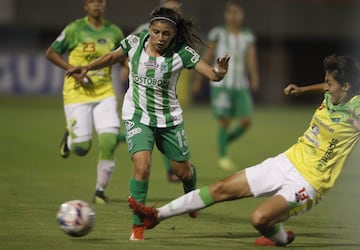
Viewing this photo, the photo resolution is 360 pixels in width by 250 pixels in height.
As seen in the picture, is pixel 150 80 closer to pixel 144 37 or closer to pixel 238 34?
pixel 144 37

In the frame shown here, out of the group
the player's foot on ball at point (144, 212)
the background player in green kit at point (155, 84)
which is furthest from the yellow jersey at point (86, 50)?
the player's foot on ball at point (144, 212)

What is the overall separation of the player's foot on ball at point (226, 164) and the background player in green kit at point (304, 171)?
719 centimetres

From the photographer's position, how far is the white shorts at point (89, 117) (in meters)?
11.4

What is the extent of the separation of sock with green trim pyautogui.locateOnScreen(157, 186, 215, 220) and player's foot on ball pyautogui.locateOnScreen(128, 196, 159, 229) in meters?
0.05

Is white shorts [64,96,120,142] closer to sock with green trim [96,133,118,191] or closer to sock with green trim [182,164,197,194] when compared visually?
sock with green trim [96,133,118,191]

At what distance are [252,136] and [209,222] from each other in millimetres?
11954

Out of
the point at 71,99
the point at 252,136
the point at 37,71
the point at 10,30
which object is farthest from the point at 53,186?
the point at 10,30

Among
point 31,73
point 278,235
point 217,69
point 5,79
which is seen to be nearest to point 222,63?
point 217,69

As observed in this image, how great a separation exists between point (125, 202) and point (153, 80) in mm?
2660

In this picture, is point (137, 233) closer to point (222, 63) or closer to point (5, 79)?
point (222, 63)

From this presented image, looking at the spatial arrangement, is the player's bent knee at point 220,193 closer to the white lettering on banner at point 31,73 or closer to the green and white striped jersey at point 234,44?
the green and white striped jersey at point 234,44

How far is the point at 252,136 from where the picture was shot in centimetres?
2189

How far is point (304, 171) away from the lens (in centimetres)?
823

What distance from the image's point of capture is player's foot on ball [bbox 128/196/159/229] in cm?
823
